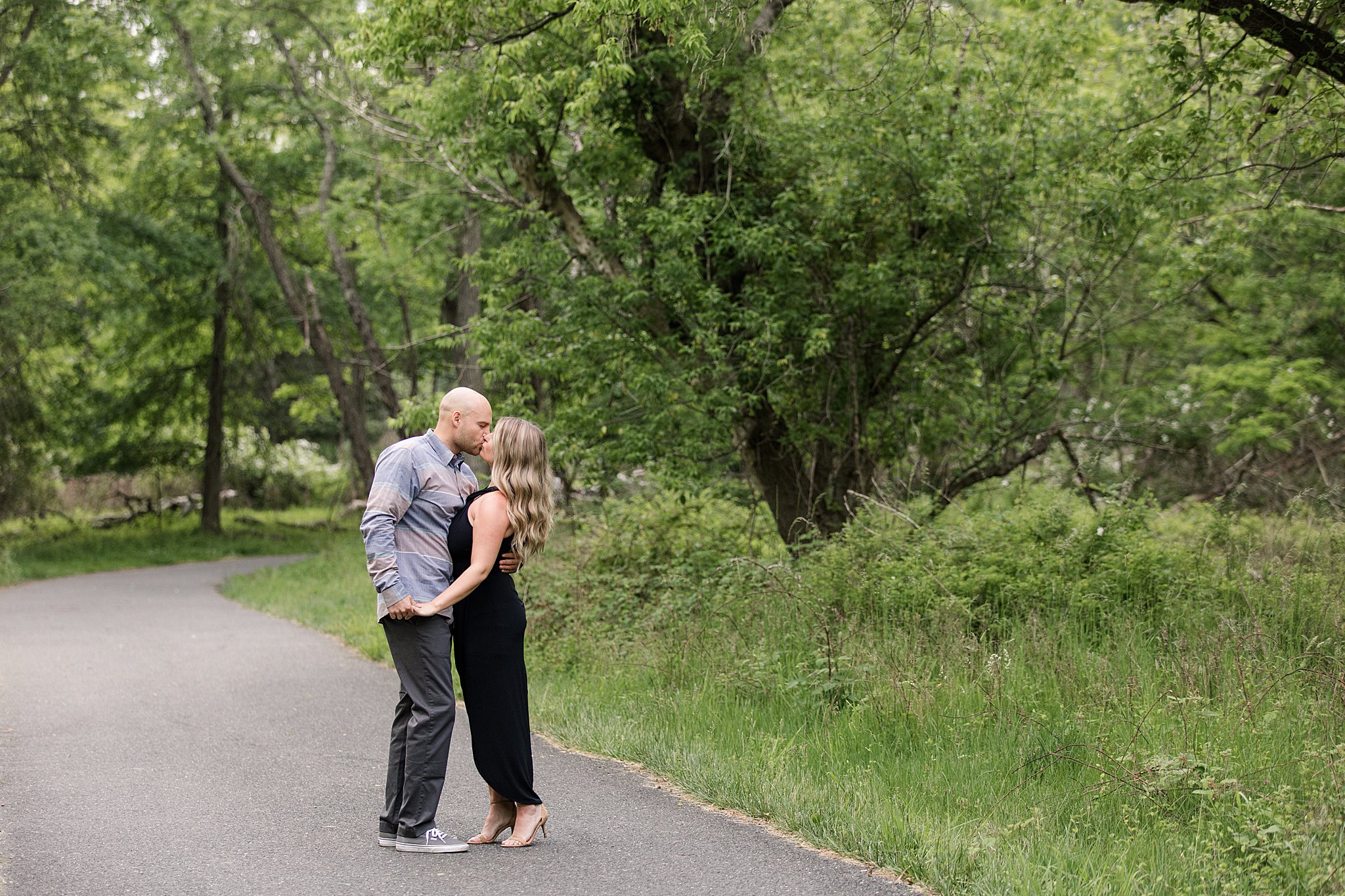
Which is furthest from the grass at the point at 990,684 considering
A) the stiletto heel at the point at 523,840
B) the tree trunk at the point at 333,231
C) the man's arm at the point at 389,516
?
the tree trunk at the point at 333,231

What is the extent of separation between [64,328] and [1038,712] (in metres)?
18.8

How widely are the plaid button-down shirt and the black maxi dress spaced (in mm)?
→ 83

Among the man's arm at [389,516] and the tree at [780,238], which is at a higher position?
the tree at [780,238]

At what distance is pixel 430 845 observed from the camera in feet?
16.7

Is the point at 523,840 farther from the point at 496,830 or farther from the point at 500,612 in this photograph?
the point at 500,612

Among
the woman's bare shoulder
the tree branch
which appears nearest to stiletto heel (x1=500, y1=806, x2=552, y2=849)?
the woman's bare shoulder

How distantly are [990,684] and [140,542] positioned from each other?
74.9 feet

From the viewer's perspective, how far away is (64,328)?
19797 millimetres

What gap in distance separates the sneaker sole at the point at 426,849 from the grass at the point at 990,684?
1.39 m

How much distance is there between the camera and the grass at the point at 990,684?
464cm

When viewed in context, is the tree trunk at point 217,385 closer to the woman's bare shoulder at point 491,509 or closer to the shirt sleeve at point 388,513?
the shirt sleeve at point 388,513

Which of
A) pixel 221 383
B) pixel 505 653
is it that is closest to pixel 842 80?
pixel 505 653

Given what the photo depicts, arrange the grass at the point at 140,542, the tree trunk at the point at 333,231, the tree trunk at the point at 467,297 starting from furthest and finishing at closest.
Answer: the grass at the point at 140,542, the tree trunk at the point at 333,231, the tree trunk at the point at 467,297

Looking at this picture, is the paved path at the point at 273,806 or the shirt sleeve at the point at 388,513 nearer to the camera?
the paved path at the point at 273,806
